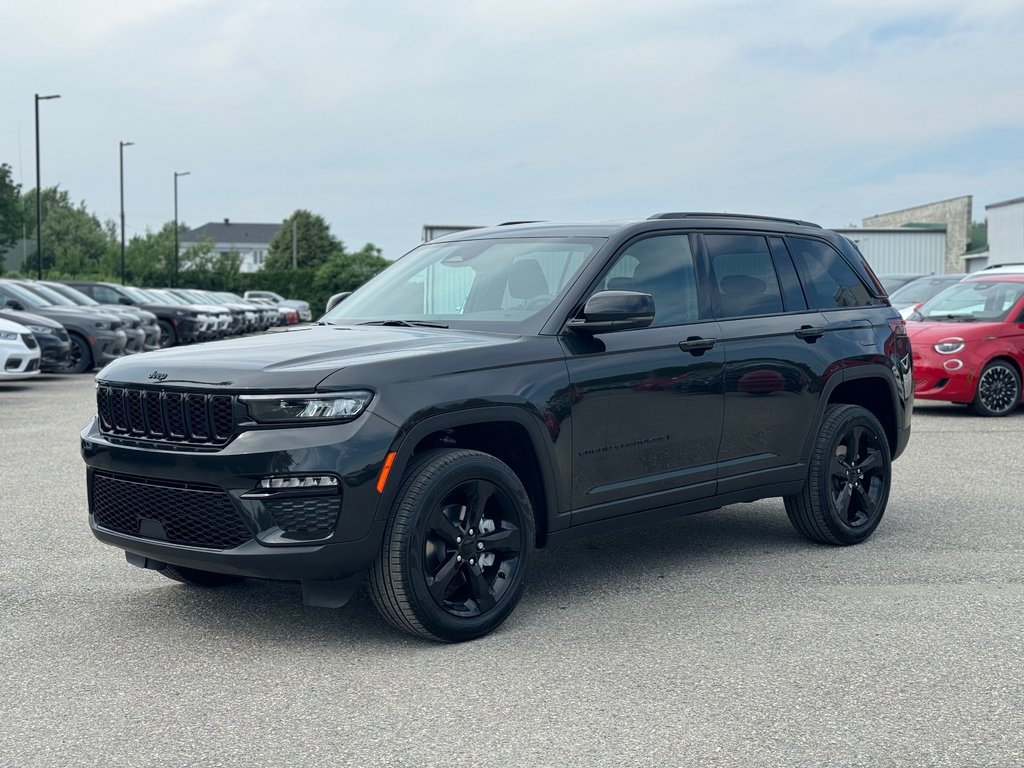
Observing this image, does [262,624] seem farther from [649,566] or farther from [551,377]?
[649,566]

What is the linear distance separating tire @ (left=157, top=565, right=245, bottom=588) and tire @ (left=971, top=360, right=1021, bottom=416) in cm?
1060

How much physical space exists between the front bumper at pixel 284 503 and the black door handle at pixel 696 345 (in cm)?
182

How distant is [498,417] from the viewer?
5.18 m

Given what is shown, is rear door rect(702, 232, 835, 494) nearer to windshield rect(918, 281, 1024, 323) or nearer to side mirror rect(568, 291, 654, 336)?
side mirror rect(568, 291, 654, 336)

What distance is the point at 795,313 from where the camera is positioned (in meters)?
6.83

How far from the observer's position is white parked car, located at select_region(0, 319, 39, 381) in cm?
1745

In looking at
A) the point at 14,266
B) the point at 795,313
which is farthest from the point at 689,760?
the point at 14,266

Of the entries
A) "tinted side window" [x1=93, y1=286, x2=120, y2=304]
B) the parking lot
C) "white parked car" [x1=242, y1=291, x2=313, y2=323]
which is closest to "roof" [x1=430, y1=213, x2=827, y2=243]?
the parking lot

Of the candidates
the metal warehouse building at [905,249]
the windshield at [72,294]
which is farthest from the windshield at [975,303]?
the metal warehouse building at [905,249]

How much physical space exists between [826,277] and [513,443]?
2672 millimetres

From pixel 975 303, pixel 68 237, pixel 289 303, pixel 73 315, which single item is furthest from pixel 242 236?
pixel 975 303

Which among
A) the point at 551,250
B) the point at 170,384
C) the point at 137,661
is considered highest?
the point at 551,250

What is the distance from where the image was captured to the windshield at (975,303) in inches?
580

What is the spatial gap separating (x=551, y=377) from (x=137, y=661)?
2.03m
